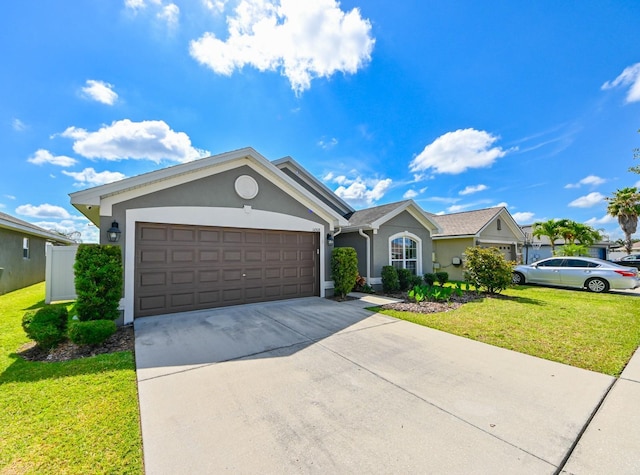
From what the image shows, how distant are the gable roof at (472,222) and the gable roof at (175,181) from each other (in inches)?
408

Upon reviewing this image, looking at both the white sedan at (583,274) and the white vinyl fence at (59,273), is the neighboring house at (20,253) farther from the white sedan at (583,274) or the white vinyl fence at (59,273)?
the white sedan at (583,274)

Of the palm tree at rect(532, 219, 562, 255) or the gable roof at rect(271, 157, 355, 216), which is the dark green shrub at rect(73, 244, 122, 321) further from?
the palm tree at rect(532, 219, 562, 255)

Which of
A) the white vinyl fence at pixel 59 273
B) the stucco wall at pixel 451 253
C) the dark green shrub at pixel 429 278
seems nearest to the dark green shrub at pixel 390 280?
the dark green shrub at pixel 429 278

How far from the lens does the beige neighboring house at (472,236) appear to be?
54.2ft

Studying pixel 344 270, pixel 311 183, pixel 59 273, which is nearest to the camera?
pixel 59 273

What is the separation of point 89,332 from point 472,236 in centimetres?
1722

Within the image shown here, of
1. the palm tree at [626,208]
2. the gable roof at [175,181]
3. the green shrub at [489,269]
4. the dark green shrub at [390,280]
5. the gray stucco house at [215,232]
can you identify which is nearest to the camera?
the gable roof at [175,181]

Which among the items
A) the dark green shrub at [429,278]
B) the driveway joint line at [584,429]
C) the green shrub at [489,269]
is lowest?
the driveway joint line at [584,429]

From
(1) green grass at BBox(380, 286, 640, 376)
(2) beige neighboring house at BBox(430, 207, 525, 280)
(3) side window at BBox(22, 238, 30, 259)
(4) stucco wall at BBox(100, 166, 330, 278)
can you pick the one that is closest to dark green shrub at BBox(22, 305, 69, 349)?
(4) stucco wall at BBox(100, 166, 330, 278)

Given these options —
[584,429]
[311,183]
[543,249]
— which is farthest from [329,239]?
[543,249]

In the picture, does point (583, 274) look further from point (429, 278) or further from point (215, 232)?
point (215, 232)

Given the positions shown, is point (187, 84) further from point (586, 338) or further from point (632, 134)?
point (632, 134)

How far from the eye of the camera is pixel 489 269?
10.8 meters

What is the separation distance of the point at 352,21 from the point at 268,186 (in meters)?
5.87
